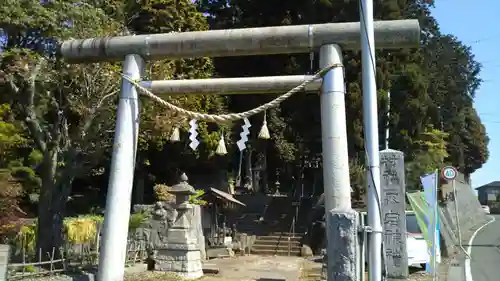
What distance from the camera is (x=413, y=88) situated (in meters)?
22.8

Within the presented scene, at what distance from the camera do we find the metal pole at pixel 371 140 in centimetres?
639

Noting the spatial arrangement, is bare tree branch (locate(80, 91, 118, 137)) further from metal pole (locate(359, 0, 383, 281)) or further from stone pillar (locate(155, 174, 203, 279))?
metal pole (locate(359, 0, 383, 281))

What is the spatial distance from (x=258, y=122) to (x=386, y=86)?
275 inches

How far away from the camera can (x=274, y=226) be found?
24.9m

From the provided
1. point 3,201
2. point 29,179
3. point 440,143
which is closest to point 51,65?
point 3,201

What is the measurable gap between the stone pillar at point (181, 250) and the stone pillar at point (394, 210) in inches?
241

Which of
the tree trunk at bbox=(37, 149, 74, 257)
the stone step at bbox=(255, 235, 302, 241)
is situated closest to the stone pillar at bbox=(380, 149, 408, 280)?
the tree trunk at bbox=(37, 149, 74, 257)

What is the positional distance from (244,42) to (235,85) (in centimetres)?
74

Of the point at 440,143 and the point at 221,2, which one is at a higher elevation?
the point at 221,2

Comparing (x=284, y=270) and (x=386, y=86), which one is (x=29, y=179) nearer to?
(x=284, y=270)

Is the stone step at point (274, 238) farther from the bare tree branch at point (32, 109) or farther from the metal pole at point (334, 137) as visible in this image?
the metal pole at point (334, 137)

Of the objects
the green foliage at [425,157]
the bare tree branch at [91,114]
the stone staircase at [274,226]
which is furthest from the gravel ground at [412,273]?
the green foliage at [425,157]

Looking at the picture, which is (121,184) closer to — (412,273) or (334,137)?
(334,137)

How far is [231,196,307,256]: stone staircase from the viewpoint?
21938 millimetres
